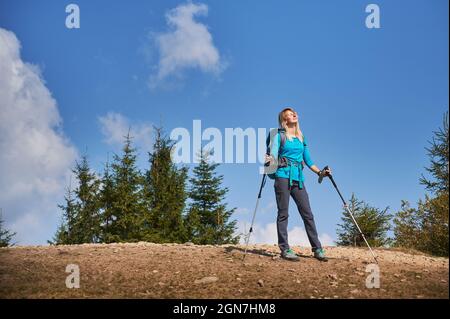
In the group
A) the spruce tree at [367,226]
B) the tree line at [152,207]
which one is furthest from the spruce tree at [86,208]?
the spruce tree at [367,226]

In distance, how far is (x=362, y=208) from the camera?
728 inches

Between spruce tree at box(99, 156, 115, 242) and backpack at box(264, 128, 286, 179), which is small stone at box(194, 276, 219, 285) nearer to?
backpack at box(264, 128, 286, 179)

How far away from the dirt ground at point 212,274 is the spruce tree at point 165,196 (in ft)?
43.5

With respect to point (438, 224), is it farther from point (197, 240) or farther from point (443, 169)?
point (197, 240)

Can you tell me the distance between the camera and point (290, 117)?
8617mm

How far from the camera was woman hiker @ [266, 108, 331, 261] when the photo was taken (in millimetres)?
8359

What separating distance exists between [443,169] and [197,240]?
13.4 metres

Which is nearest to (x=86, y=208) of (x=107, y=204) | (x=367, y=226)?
(x=107, y=204)

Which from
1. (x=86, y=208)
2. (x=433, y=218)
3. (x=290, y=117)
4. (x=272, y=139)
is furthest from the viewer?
(x=86, y=208)

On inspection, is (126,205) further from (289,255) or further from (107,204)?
(289,255)

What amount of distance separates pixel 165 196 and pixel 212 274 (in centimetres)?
1709

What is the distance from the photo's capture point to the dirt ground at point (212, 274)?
6.67 meters

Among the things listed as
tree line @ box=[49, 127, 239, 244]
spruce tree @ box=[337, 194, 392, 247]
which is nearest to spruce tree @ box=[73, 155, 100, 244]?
tree line @ box=[49, 127, 239, 244]
